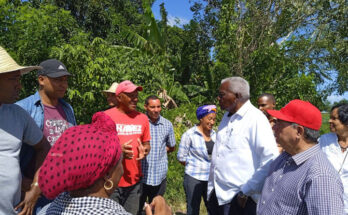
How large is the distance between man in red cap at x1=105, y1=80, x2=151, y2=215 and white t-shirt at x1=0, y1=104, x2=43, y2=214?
1.33 m

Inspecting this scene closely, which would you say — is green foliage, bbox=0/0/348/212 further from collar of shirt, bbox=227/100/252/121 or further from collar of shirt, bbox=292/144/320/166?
collar of shirt, bbox=292/144/320/166

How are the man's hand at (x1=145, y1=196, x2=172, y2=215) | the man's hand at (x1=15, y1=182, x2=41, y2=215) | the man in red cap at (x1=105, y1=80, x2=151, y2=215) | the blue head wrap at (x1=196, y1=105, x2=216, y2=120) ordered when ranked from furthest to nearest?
the blue head wrap at (x1=196, y1=105, x2=216, y2=120) < the man in red cap at (x1=105, y1=80, x2=151, y2=215) < the man's hand at (x1=15, y1=182, x2=41, y2=215) < the man's hand at (x1=145, y1=196, x2=172, y2=215)

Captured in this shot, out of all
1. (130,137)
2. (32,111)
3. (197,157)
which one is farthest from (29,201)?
(197,157)

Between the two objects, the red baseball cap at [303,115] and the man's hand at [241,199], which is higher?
the red baseball cap at [303,115]

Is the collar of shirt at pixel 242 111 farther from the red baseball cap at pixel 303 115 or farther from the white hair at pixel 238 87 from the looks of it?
the red baseball cap at pixel 303 115

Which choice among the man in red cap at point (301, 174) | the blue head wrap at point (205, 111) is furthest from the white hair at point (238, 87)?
the blue head wrap at point (205, 111)

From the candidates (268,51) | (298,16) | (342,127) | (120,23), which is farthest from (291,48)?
(342,127)

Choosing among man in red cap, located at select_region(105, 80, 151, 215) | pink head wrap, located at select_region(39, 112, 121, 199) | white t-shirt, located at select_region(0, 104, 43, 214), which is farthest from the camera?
man in red cap, located at select_region(105, 80, 151, 215)

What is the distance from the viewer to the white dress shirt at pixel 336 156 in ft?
9.48

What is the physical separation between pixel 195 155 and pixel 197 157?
0.04m

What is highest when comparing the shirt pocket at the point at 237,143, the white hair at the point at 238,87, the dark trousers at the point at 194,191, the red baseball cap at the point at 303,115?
the white hair at the point at 238,87

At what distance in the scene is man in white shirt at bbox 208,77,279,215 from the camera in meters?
2.59

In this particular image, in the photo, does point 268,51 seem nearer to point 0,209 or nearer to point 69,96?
point 69,96

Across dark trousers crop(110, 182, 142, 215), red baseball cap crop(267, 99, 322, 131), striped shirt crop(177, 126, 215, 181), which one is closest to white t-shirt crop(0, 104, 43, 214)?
dark trousers crop(110, 182, 142, 215)
